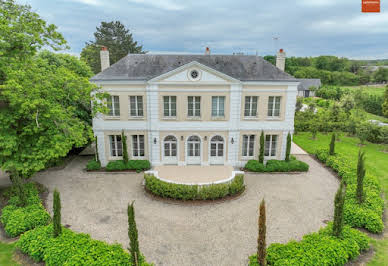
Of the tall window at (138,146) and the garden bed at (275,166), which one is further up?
the tall window at (138,146)

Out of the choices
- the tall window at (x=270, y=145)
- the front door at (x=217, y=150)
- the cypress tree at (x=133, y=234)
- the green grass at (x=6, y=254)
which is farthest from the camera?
the tall window at (x=270, y=145)

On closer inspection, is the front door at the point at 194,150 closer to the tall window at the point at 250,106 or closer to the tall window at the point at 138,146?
the tall window at the point at 138,146

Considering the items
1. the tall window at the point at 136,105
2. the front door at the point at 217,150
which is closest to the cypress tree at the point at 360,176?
the front door at the point at 217,150

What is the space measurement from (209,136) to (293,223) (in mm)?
9985

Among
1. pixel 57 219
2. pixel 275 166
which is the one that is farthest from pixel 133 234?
pixel 275 166

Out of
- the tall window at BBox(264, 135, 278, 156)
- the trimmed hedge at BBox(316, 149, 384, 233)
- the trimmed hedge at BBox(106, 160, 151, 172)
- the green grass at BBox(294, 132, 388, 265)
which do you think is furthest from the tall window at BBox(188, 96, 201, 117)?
the green grass at BBox(294, 132, 388, 265)

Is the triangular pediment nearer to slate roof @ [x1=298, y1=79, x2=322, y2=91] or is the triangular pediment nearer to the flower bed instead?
the flower bed

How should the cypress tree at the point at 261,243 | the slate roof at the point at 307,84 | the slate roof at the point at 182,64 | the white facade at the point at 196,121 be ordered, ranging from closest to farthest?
the cypress tree at the point at 261,243
the white facade at the point at 196,121
the slate roof at the point at 182,64
the slate roof at the point at 307,84

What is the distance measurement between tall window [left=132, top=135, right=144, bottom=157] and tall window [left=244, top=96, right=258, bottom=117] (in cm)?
950

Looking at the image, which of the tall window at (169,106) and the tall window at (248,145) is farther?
the tall window at (248,145)

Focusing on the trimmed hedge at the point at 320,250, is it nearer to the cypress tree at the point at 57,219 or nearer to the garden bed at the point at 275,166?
the cypress tree at the point at 57,219

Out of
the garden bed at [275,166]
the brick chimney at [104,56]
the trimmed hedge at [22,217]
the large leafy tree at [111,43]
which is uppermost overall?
the large leafy tree at [111,43]

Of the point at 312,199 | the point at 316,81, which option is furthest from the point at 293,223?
the point at 316,81

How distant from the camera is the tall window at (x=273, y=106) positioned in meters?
21.6
